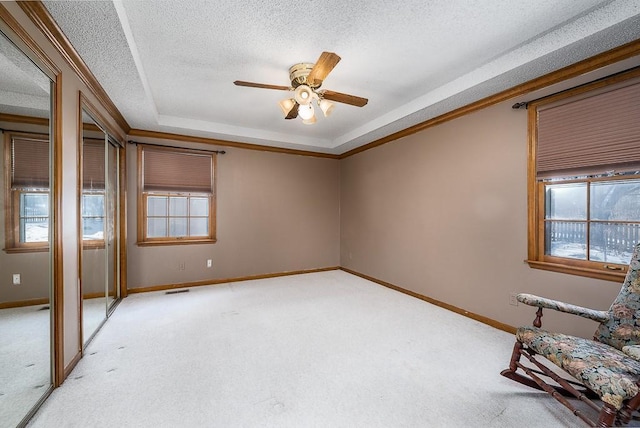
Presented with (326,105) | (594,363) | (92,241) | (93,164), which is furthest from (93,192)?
(594,363)

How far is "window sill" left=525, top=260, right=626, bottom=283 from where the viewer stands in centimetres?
208

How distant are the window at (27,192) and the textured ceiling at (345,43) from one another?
2.66 feet

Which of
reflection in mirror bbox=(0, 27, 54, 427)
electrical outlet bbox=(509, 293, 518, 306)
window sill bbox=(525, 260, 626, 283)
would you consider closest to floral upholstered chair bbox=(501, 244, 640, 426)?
window sill bbox=(525, 260, 626, 283)

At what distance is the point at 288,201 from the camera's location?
5.18 metres

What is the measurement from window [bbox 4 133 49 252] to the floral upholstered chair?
3251 millimetres

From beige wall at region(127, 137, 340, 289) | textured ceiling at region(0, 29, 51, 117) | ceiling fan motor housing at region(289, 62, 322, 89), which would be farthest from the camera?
beige wall at region(127, 137, 340, 289)

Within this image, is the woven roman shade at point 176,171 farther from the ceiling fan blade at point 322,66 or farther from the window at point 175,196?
the ceiling fan blade at point 322,66

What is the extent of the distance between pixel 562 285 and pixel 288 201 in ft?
13.3

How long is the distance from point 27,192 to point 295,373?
216 centimetres


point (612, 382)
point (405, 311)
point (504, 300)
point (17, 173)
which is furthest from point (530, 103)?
point (17, 173)

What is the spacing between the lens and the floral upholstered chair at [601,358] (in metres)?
1.28

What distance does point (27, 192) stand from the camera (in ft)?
5.41

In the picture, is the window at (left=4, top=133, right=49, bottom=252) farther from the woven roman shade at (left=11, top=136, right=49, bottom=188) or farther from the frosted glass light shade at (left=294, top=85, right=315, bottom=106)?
the frosted glass light shade at (left=294, top=85, right=315, bottom=106)

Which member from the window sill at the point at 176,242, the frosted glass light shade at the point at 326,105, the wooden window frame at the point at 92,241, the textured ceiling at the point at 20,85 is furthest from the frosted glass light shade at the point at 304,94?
the window sill at the point at 176,242
